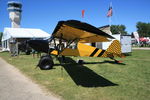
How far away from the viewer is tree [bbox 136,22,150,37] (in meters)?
93.4

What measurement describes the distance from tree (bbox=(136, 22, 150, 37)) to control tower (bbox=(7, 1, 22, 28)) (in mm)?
→ 68053

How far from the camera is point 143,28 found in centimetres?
9594

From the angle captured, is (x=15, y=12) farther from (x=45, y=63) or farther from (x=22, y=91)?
(x=22, y=91)

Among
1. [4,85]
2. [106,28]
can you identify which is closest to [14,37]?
[106,28]

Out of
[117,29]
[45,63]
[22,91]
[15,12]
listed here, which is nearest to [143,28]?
[117,29]

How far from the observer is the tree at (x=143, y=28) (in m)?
93.4

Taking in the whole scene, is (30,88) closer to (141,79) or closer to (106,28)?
(141,79)

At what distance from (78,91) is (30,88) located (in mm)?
1815

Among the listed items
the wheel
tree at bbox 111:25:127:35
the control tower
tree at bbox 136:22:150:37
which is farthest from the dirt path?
tree at bbox 111:25:127:35

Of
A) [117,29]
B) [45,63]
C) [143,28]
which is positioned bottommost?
[45,63]

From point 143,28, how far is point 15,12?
71.0 m

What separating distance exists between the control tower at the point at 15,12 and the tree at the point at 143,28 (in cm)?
6805

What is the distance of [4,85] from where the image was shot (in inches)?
258

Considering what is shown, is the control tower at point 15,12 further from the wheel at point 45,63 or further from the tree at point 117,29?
the tree at point 117,29
